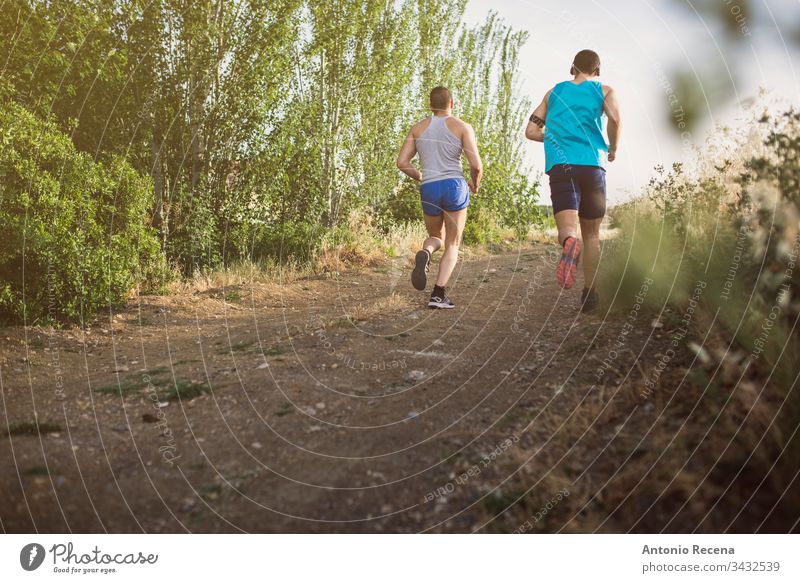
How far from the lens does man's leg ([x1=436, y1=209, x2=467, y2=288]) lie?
7.68m

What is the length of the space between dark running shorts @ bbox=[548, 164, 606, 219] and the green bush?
584cm

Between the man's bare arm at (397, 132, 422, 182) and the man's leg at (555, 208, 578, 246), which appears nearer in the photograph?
the man's leg at (555, 208, 578, 246)

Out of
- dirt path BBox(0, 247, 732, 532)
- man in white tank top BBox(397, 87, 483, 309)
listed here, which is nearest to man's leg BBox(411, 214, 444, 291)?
man in white tank top BBox(397, 87, 483, 309)

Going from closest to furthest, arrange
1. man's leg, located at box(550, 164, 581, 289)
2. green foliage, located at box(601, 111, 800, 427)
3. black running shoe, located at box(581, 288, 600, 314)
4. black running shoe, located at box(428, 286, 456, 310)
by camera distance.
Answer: green foliage, located at box(601, 111, 800, 427) → man's leg, located at box(550, 164, 581, 289) → black running shoe, located at box(581, 288, 600, 314) → black running shoe, located at box(428, 286, 456, 310)

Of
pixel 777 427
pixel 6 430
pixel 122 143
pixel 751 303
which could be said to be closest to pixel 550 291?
pixel 751 303

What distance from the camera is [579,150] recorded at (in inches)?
237

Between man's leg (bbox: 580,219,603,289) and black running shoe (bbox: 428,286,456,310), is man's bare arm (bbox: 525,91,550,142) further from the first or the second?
black running shoe (bbox: 428,286,456,310)

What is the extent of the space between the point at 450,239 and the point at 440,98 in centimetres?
176

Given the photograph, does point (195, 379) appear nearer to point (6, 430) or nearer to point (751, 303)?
point (6, 430)

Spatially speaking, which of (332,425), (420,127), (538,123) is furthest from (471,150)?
(332,425)

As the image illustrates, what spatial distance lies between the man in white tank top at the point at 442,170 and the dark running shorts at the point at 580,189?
1380 millimetres

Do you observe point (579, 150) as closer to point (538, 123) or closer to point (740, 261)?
point (538, 123)

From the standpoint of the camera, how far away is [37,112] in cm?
888

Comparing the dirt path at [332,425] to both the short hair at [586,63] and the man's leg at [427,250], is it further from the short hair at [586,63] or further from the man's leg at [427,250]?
the short hair at [586,63]
